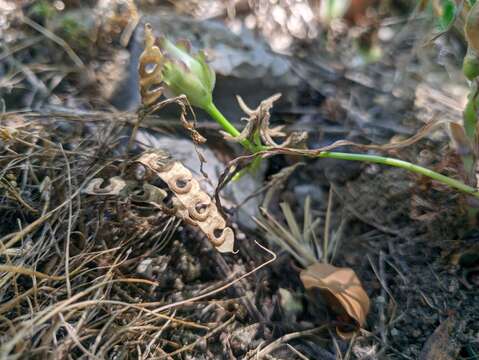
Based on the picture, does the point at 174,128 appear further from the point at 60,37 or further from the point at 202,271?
the point at 60,37

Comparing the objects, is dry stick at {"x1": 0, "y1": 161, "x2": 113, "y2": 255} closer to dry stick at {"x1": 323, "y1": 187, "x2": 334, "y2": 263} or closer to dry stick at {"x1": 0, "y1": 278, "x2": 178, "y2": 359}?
dry stick at {"x1": 0, "y1": 278, "x2": 178, "y2": 359}

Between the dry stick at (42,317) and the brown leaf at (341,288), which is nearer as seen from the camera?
the dry stick at (42,317)

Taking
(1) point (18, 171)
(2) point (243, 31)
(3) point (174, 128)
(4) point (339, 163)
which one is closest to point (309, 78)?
(2) point (243, 31)

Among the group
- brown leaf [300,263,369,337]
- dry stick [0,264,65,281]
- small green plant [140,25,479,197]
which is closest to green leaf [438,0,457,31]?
small green plant [140,25,479,197]

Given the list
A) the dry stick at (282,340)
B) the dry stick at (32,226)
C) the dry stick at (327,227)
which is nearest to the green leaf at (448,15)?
the dry stick at (327,227)

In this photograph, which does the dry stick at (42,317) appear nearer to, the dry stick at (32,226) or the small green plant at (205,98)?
the dry stick at (32,226)

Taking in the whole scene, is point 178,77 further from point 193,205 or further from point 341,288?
point 341,288
